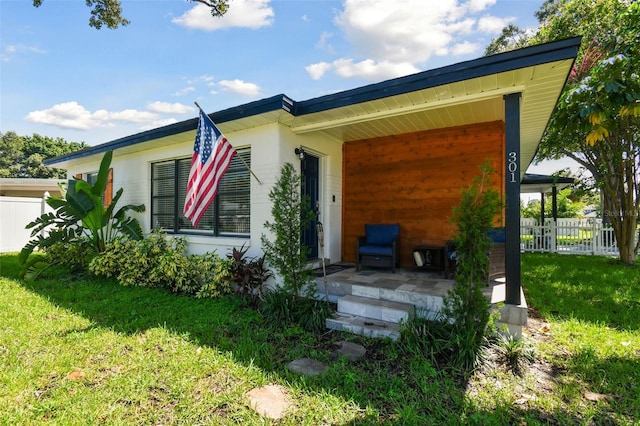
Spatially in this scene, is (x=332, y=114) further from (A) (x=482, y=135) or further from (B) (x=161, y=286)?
(B) (x=161, y=286)

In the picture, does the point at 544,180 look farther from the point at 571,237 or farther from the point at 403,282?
the point at 403,282

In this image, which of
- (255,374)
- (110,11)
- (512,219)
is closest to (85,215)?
(110,11)

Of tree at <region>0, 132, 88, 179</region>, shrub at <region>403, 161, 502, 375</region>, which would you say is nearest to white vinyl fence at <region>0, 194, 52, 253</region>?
shrub at <region>403, 161, 502, 375</region>

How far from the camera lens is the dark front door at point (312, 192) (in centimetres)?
607

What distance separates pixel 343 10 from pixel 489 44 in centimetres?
1345

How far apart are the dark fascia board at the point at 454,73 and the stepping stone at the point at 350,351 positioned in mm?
3041

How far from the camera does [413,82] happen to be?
12.6 feet

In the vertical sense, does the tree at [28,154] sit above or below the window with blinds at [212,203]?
above

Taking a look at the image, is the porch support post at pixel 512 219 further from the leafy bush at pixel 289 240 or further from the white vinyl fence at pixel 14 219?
the white vinyl fence at pixel 14 219

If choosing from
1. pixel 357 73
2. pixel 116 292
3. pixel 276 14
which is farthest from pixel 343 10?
pixel 116 292

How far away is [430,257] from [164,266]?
4744 millimetres

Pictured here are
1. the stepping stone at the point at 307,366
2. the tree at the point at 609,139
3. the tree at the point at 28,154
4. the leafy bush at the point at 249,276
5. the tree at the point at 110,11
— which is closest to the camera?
the stepping stone at the point at 307,366

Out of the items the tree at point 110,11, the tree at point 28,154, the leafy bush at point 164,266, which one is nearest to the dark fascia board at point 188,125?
the leafy bush at point 164,266

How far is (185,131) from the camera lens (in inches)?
235
